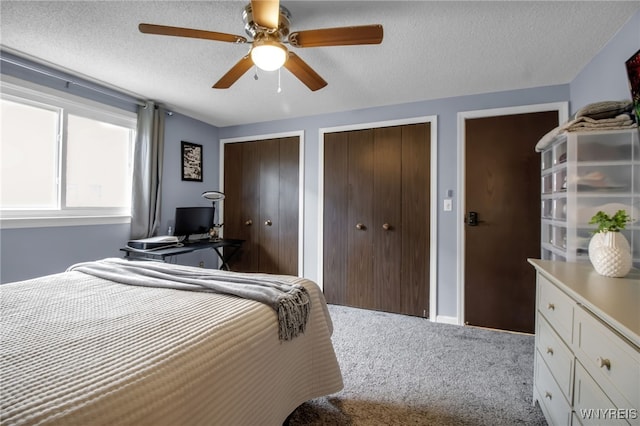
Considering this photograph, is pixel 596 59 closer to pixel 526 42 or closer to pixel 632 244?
pixel 526 42

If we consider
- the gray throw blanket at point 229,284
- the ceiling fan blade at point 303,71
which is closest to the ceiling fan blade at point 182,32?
the ceiling fan blade at point 303,71

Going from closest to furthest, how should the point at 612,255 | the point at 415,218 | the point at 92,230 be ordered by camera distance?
the point at 612,255 < the point at 92,230 < the point at 415,218

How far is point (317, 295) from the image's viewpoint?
1.61m

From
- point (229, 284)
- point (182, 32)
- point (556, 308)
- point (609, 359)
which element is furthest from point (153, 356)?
point (556, 308)

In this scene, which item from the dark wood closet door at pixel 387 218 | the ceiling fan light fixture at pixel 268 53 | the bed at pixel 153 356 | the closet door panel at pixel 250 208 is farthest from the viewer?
the closet door panel at pixel 250 208

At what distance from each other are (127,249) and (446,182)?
3.25 meters

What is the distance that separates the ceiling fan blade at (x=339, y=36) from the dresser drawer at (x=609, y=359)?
4.89ft

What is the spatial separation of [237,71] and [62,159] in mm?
1919

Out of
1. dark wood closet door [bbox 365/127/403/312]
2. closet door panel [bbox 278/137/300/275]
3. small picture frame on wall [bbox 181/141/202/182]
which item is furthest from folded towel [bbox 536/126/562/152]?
small picture frame on wall [bbox 181/141/202/182]

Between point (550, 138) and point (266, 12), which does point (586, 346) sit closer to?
point (550, 138)

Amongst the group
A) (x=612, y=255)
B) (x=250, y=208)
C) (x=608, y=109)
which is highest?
(x=608, y=109)

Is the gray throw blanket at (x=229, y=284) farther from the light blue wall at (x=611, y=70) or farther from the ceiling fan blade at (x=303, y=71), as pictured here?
the light blue wall at (x=611, y=70)

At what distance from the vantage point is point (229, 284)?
149 cm

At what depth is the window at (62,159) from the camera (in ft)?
7.51
